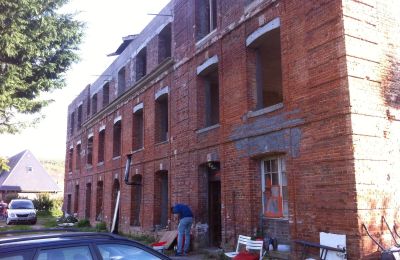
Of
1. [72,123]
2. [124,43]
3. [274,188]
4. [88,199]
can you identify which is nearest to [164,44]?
[124,43]

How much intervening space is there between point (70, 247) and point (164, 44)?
47.6 ft

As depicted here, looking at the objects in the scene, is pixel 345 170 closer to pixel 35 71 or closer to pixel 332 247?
pixel 332 247

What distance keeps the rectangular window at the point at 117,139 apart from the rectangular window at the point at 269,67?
9.12 metres

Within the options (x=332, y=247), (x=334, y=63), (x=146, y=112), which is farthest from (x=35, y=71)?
(x=332, y=247)

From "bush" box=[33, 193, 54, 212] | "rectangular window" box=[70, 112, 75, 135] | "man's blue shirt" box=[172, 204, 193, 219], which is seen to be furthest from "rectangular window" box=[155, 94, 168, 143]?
"bush" box=[33, 193, 54, 212]

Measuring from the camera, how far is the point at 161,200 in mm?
16953

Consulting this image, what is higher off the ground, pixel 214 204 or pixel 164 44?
pixel 164 44

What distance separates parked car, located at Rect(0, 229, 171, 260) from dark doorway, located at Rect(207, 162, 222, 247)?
8326mm

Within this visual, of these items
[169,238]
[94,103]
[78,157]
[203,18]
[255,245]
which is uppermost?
[203,18]

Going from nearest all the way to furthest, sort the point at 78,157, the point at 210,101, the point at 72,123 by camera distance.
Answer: the point at 210,101 < the point at 78,157 < the point at 72,123

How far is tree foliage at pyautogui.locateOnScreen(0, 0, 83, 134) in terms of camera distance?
1320 centimetres

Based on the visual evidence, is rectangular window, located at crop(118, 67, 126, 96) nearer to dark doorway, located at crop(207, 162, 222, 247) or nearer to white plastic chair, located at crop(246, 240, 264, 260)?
dark doorway, located at crop(207, 162, 222, 247)

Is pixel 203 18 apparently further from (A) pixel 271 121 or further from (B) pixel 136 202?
(B) pixel 136 202

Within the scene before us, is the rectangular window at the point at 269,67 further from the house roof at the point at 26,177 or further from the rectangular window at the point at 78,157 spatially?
the house roof at the point at 26,177
